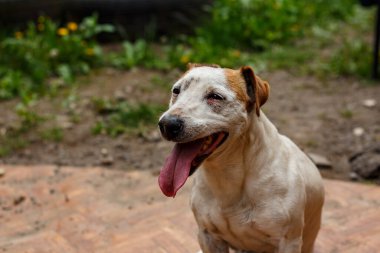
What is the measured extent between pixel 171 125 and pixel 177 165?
224 millimetres

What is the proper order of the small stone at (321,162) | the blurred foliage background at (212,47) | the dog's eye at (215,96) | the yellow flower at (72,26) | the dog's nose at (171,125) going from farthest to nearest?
the yellow flower at (72,26), the blurred foliage background at (212,47), the small stone at (321,162), the dog's eye at (215,96), the dog's nose at (171,125)

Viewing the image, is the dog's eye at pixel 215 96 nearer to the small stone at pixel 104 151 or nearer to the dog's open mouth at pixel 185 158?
the dog's open mouth at pixel 185 158

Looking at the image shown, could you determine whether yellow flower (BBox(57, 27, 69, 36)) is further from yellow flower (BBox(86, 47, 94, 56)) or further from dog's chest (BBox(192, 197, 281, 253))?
dog's chest (BBox(192, 197, 281, 253))

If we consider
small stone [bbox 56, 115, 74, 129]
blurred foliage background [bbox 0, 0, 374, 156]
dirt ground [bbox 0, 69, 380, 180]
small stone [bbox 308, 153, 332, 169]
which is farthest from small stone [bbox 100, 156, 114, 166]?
small stone [bbox 308, 153, 332, 169]

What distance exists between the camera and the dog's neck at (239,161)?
2826 millimetres

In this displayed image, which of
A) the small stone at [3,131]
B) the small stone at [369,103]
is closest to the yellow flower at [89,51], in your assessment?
the small stone at [3,131]

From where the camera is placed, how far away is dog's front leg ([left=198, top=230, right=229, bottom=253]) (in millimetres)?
3143

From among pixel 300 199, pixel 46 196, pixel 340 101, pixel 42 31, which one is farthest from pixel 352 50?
pixel 300 199

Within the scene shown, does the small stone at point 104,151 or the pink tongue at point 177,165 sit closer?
the pink tongue at point 177,165

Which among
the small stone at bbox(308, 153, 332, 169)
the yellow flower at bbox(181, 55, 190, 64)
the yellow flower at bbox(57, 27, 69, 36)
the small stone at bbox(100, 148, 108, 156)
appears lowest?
the small stone at bbox(100, 148, 108, 156)

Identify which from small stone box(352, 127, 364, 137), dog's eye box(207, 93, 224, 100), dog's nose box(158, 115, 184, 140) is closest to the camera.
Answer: dog's nose box(158, 115, 184, 140)

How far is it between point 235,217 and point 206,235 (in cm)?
32

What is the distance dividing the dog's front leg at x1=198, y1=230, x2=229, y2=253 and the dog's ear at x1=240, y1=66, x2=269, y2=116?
0.77 m

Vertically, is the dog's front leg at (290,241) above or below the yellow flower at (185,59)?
above
